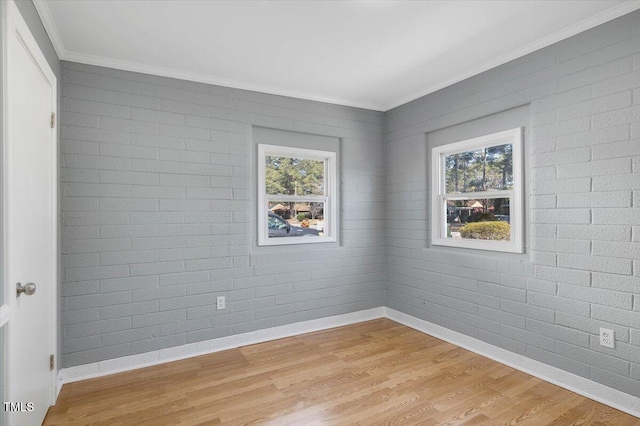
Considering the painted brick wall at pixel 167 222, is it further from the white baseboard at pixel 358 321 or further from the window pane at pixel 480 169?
the window pane at pixel 480 169

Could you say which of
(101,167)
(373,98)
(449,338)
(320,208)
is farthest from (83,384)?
(373,98)

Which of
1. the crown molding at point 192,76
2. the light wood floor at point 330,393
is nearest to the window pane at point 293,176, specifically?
the crown molding at point 192,76

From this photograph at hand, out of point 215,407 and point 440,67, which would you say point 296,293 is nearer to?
point 215,407

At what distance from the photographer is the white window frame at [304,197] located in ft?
Result: 12.0

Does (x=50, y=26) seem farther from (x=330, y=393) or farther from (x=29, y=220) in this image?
(x=330, y=393)

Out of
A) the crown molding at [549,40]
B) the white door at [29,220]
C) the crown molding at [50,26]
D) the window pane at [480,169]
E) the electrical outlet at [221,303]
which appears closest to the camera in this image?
the white door at [29,220]

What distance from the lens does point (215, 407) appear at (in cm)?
238

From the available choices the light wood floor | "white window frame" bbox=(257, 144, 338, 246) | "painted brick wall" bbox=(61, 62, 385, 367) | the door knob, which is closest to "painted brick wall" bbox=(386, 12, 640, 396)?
the light wood floor

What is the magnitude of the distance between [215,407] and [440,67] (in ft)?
11.1

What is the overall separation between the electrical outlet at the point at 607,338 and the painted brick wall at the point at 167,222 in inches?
95.7

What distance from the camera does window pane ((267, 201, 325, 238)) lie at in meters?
3.79

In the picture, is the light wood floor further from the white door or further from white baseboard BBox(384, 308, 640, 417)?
the white door

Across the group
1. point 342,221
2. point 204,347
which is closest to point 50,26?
point 204,347

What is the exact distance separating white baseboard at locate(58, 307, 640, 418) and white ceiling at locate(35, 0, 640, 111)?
100 inches
